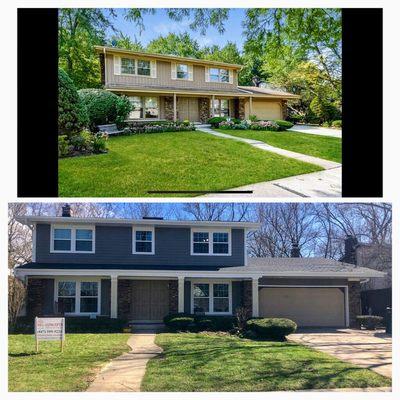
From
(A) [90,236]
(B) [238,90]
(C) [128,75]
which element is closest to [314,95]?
(B) [238,90]

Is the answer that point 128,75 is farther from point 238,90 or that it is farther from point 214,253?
point 214,253

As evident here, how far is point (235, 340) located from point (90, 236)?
12.9ft

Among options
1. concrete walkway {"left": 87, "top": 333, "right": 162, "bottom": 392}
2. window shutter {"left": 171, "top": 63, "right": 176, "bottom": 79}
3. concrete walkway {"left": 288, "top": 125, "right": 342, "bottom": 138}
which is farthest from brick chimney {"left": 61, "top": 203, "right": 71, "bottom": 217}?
concrete walkway {"left": 288, "top": 125, "right": 342, "bottom": 138}

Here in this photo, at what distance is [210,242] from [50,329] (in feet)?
13.0

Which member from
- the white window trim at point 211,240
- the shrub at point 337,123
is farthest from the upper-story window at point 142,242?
the shrub at point 337,123

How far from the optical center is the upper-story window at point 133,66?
10492 millimetres

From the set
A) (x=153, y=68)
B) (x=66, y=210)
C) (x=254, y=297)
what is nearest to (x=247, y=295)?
(x=254, y=297)

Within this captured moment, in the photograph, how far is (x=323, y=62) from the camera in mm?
10547

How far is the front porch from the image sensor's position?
11469 millimetres

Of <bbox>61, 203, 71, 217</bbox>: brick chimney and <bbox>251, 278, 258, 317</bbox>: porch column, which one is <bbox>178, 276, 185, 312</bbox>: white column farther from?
<bbox>61, 203, 71, 217</bbox>: brick chimney

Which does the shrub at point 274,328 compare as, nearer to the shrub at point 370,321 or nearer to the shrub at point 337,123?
the shrub at point 370,321

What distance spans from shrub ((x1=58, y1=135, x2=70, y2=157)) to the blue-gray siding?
2486 millimetres

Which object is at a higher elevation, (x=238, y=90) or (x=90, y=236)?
(x=238, y=90)

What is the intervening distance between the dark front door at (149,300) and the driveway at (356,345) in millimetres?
2694
